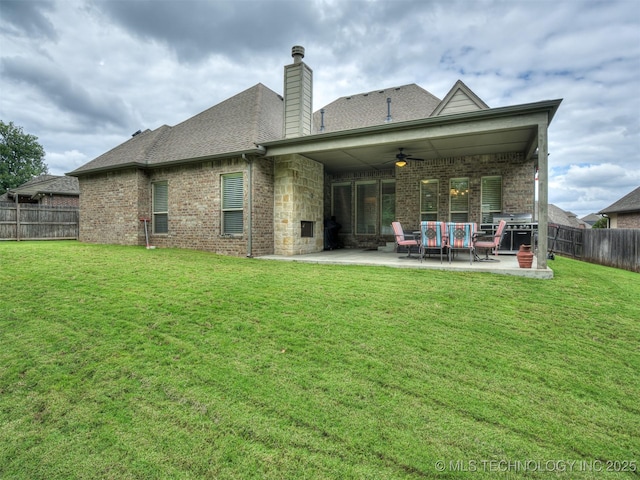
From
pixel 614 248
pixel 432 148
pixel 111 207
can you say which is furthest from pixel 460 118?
pixel 111 207

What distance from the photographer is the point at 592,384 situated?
8.72 ft

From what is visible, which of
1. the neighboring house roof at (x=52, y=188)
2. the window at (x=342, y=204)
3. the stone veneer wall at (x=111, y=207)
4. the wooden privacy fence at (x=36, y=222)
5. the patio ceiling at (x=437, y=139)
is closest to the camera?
the patio ceiling at (x=437, y=139)

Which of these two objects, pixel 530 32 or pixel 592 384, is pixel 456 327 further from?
pixel 530 32

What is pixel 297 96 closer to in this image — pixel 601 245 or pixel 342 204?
pixel 342 204

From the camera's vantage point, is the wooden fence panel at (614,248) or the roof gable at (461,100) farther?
the roof gable at (461,100)

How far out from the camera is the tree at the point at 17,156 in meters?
35.1

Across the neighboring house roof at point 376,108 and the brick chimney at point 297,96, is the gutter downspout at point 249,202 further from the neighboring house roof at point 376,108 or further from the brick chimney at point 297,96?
the neighboring house roof at point 376,108

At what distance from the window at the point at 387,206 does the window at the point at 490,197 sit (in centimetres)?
306

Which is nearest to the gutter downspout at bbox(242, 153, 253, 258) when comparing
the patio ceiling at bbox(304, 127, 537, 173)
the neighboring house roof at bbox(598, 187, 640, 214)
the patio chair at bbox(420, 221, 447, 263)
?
the patio ceiling at bbox(304, 127, 537, 173)

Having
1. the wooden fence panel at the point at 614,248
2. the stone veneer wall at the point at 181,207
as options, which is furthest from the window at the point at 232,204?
the wooden fence panel at the point at 614,248

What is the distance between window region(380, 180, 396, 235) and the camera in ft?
38.0

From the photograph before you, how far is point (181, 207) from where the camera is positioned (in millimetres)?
9906

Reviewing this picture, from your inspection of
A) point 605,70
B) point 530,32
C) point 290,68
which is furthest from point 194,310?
point 605,70

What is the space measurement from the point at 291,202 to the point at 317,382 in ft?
21.9
